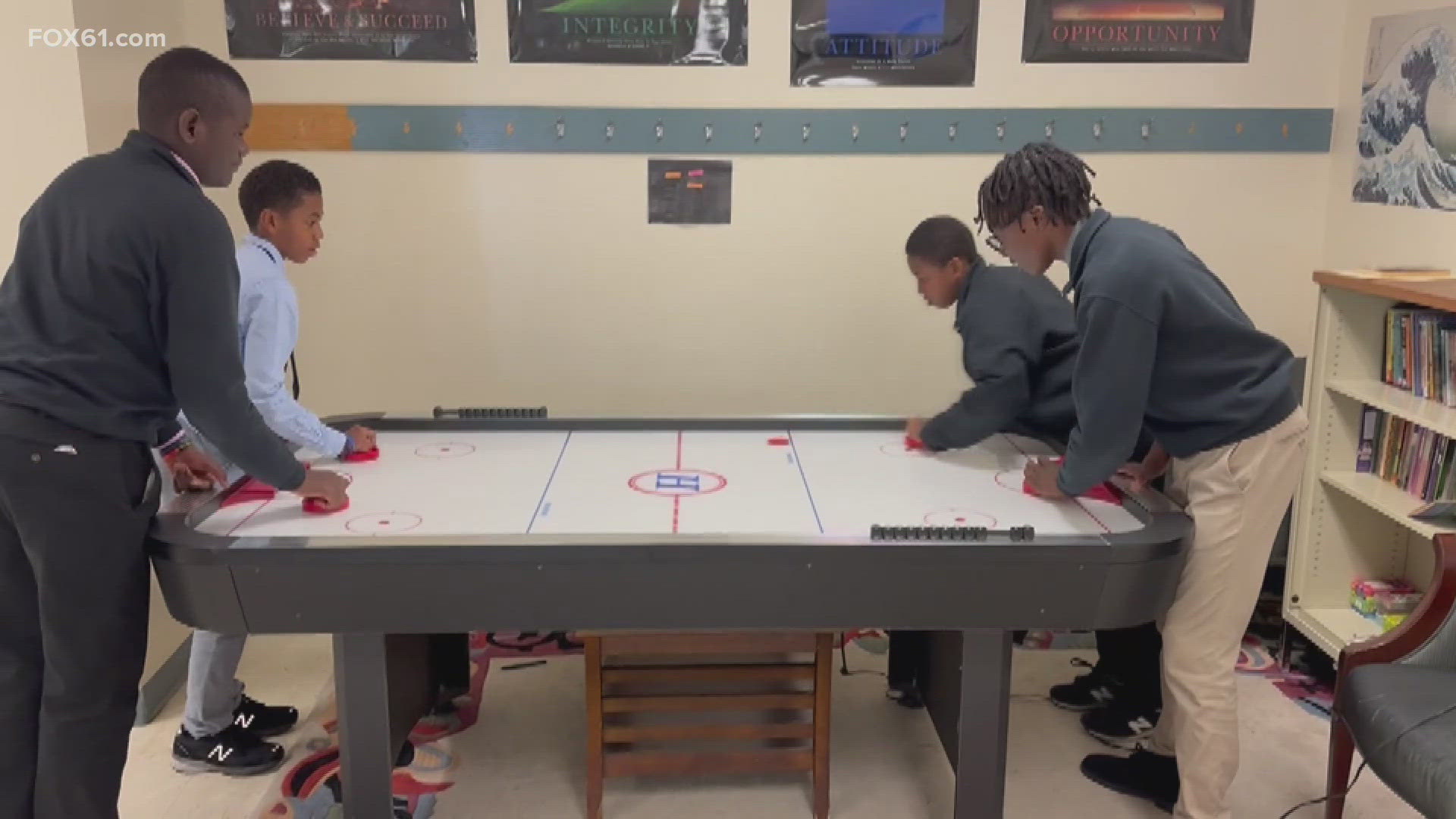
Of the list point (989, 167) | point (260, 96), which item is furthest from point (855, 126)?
point (260, 96)

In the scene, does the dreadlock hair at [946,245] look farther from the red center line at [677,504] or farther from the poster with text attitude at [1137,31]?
the poster with text attitude at [1137,31]

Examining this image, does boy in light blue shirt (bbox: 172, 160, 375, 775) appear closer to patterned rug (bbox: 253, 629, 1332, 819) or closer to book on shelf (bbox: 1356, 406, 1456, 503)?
patterned rug (bbox: 253, 629, 1332, 819)

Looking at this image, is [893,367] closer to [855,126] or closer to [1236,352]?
[855,126]

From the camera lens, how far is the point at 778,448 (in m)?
2.62

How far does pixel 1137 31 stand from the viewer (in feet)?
10.9

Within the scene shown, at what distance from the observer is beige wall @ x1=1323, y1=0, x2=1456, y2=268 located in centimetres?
295

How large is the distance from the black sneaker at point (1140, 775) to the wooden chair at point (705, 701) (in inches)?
26.5

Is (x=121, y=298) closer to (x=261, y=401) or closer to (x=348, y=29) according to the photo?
(x=261, y=401)

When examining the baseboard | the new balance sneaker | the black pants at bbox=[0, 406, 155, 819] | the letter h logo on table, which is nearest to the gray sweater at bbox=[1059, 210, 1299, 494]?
the letter h logo on table

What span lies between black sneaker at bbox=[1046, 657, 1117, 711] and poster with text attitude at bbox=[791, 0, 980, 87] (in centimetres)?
173

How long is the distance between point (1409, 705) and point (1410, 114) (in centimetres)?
180

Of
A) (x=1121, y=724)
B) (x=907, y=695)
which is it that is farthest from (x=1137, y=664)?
(x=907, y=695)

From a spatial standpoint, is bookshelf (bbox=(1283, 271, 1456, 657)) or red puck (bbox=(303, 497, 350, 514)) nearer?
red puck (bbox=(303, 497, 350, 514))

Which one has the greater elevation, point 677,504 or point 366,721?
point 677,504
